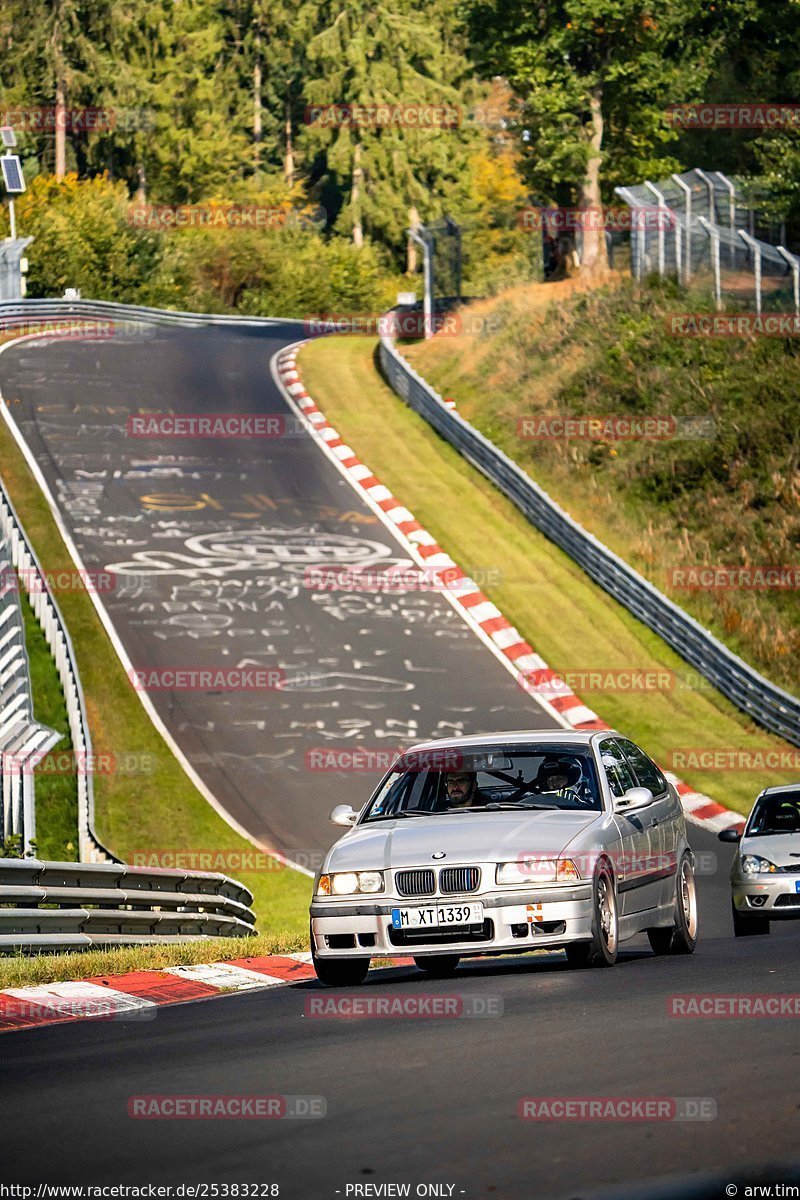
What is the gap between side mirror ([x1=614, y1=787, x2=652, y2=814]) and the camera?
36.3ft

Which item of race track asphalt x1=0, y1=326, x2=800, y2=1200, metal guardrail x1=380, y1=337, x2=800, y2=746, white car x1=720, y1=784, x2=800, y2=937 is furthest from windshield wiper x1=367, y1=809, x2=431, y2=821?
metal guardrail x1=380, y1=337, x2=800, y2=746

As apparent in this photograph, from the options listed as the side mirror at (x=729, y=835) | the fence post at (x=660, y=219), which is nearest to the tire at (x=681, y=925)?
the side mirror at (x=729, y=835)

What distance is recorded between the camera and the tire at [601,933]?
1041 cm

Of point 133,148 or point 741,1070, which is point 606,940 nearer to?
point 741,1070

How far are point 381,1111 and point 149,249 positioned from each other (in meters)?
68.8

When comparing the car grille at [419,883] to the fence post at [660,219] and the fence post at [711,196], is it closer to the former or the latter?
the fence post at [660,219]

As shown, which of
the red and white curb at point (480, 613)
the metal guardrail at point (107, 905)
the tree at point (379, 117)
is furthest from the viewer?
the tree at point (379, 117)

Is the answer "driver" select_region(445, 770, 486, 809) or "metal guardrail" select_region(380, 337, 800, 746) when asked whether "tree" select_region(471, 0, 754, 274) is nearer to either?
"metal guardrail" select_region(380, 337, 800, 746)

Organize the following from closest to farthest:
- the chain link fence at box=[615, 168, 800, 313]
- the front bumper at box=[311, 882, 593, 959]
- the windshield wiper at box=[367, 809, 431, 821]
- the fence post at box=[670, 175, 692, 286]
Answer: the front bumper at box=[311, 882, 593, 959], the windshield wiper at box=[367, 809, 431, 821], the chain link fence at box=[615, 168, 800, 313], the fence post at box=[670, 175, 692, 286]

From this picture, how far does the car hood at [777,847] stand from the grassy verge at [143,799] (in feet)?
14.6

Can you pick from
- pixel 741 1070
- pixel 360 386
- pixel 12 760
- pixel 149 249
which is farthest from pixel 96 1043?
pixel 149 249

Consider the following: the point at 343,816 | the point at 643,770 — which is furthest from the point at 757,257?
the point at 343,816

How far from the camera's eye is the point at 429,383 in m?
42.8

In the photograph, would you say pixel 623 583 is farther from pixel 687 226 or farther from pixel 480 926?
pixel 480 926
